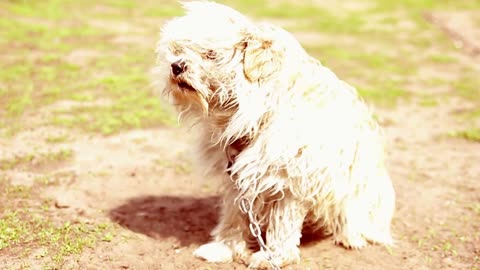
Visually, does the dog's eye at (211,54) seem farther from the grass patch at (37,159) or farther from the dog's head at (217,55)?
the grass patch at (37,159)

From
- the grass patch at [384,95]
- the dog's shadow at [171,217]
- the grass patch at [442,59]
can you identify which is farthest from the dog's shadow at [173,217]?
the grass patch at [442,59]

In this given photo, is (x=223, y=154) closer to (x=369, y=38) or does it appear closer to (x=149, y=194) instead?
(x=149, y=194)

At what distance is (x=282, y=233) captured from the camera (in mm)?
4039

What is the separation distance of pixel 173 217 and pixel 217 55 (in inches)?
72.9

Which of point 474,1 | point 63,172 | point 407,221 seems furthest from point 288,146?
point 474,1

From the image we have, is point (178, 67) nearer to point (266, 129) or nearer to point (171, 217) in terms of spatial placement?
point (266, 129)

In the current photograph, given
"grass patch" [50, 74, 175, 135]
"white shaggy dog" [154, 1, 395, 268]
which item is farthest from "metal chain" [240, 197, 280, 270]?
"grass patch" [50, 74, 175, 135]

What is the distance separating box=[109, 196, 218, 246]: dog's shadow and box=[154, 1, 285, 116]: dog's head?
1375 millimetres

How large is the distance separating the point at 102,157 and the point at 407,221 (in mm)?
3040

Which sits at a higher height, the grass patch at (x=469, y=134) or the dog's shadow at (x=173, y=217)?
the grass patch at (x=469, y=134)

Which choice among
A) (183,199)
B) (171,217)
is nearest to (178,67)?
(171,217)

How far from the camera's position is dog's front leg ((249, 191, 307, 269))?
3.99 m

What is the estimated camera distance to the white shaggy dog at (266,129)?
3656 mm

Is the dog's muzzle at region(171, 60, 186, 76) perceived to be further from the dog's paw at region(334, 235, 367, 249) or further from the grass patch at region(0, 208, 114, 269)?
the dog's paw at region(334, 235, 367, 249)
